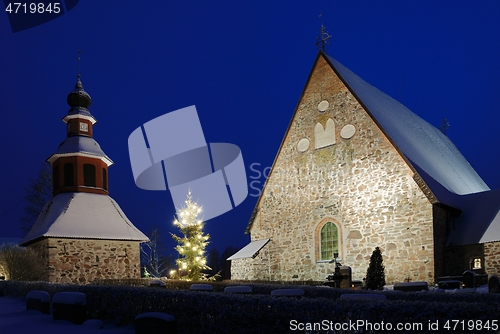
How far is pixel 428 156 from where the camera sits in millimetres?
21516

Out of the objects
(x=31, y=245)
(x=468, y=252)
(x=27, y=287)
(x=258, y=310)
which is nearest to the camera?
(x=258, y=310)

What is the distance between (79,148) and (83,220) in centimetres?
484

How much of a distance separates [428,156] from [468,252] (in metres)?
5.36

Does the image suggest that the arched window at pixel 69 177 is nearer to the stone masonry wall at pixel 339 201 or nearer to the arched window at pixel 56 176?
the arched window at pixel 56 176

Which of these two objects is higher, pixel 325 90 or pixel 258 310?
pixel 325 90

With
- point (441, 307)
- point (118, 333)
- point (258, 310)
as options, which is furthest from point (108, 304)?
point (441, 307)

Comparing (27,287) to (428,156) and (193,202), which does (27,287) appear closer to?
(193,202)

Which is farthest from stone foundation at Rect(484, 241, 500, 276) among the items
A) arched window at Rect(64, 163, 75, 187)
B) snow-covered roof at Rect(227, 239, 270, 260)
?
arched window at Rect(64, 163, 75, 187)

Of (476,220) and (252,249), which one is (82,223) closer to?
(252,249)

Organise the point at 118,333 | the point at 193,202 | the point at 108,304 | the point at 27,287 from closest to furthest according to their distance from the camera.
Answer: the point at 118,333, the point at 108,304, the point at 27,287, the point at 193,202

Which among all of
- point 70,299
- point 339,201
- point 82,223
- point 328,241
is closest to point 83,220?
point 82,223

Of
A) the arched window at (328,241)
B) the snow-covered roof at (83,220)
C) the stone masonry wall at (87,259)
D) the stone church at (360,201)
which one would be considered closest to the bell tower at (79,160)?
the snow-covered roof at (83,220)

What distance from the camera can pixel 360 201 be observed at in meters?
19.6

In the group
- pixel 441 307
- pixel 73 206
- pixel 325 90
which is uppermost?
pixel 325 90
